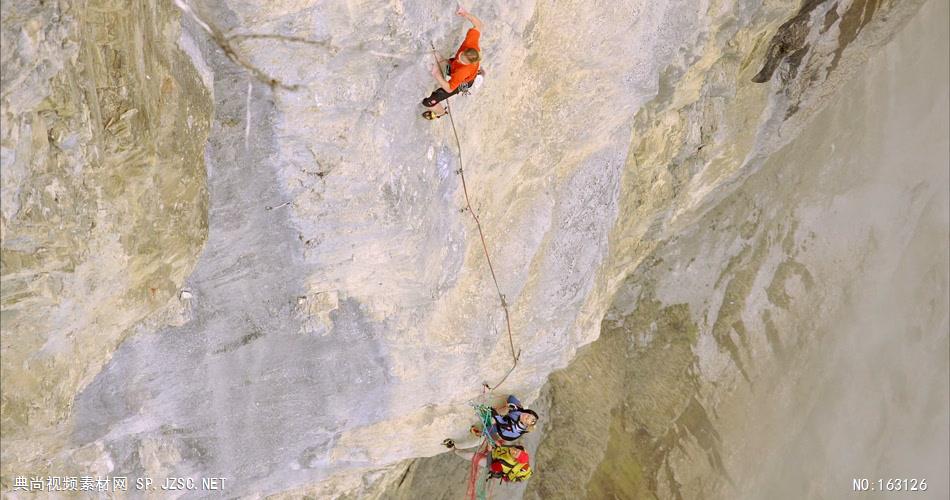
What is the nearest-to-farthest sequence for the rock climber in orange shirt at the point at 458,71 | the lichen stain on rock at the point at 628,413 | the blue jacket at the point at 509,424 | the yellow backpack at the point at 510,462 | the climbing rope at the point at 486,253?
the rock climber in orange shirt at the point at 458,71
the climbing rope at the point at 486,253
the blue jacket at the point at 509,424
the yellow backpack at the point at 510,462
the lichen stain on rock at the point at 628,413

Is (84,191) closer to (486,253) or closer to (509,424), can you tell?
(486,253)

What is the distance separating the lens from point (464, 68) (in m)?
4.84

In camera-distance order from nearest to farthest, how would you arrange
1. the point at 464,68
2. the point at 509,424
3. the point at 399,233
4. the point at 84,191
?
the point at 84,191
the point at 464,68
the point at 399,233
the point at 509,424

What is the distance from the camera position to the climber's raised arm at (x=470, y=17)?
4.93m

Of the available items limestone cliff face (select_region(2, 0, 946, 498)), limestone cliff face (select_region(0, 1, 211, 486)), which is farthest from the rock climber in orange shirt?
limestone cliff face (select_region(0, 1, 211, 486))

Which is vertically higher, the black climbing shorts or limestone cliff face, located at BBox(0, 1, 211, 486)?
the black climbing shorts

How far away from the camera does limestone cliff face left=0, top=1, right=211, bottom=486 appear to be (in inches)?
134

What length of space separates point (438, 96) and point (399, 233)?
968 millimetres

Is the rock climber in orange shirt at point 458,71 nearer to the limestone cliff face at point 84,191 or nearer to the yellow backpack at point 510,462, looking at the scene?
the limestone cliff face at point 84,191

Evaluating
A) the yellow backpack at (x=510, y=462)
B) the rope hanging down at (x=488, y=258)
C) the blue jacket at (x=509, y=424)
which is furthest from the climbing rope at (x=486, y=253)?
the yellow backpack at (x=510, y=462)

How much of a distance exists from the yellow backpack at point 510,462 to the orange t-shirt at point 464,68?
3.27m

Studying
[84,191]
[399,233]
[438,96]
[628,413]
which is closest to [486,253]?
[399,233]

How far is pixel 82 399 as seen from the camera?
14.4 feet

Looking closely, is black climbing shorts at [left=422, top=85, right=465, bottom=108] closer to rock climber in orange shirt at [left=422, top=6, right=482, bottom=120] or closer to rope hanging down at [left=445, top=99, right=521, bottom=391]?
rock climber in orange shirt at [left=422, top=6, right=482, bottom=120]
